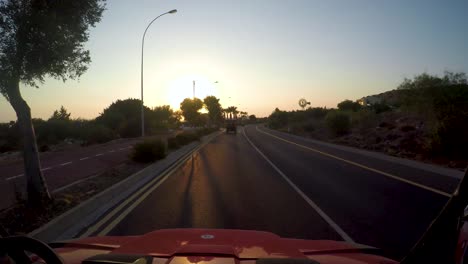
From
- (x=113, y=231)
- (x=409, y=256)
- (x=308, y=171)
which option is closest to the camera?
(x=409, y=256)

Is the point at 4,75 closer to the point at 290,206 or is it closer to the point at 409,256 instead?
the point at 290,206

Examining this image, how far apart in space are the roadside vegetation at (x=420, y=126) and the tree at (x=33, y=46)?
685 inches

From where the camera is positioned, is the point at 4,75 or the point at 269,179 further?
the point at 269,179

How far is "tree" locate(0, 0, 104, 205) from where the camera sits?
9.60m

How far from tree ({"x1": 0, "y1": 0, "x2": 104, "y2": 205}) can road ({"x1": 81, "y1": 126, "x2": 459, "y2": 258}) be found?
7.89 feet

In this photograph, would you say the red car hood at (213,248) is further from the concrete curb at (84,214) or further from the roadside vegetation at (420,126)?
the roadside vegetation at (420,126)

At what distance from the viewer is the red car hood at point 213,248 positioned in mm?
3430

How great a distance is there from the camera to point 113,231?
7.86 meters

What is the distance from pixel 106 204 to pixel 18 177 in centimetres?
967

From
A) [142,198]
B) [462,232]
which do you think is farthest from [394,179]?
[462,232]

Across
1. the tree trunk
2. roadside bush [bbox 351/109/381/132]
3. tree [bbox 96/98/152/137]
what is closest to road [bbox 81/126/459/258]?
the tree trunk

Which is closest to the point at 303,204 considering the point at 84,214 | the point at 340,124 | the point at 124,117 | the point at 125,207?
the point at 125,207

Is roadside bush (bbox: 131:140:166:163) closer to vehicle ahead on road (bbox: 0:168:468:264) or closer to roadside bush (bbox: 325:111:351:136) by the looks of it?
vehicle ahead on road (bbox: 0:168:468:264)

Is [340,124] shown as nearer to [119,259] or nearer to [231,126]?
[231,126]
